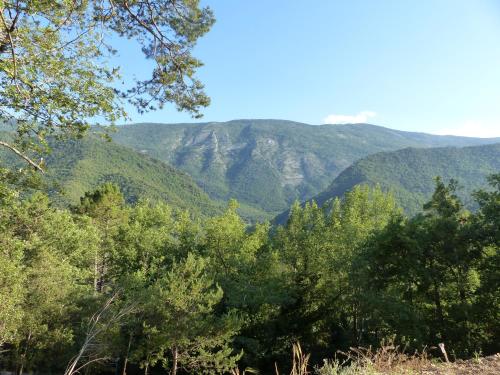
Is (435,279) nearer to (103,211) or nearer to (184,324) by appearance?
(184,324)

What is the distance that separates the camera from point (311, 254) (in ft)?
91.3

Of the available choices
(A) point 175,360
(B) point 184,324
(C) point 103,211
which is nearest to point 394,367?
(B) point 184,324

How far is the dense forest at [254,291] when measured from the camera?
18969 mm

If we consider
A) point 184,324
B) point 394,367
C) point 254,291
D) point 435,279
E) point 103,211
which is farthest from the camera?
point 103,211

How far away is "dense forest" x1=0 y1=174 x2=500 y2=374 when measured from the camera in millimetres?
18969

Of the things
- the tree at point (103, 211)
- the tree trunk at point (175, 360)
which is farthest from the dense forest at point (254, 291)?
the tree at point (103, 211)

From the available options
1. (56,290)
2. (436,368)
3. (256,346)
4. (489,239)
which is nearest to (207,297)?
(256,346)

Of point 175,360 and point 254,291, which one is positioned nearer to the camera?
point 175,360

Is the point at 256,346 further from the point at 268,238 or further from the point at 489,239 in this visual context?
the point at 489,239

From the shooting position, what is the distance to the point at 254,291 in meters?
24.2

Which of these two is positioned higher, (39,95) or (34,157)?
(39,95)

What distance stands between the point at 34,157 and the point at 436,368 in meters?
8.75

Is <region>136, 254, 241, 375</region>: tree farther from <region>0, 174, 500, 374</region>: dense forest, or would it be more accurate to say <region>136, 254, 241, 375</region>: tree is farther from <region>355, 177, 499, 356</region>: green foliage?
<region>355, 177, 499, 356</region>: green foliage

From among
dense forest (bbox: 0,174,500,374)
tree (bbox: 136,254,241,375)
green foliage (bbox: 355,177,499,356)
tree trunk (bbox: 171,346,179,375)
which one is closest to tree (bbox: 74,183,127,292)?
dense forest (bbox: 0,174,500,374)
